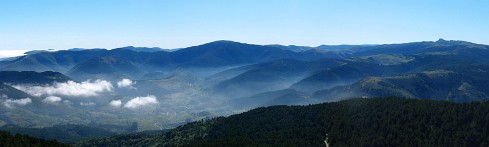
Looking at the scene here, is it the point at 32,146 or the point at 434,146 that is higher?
the point at 32,146

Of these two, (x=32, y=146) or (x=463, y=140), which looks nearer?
(x=32, y=146)

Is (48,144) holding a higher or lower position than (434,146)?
higher

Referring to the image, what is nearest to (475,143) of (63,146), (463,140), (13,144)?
(463,140)

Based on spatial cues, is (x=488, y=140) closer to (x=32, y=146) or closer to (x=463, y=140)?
(x=463, y=140)

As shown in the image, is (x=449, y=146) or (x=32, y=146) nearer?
(x=32, y=146)

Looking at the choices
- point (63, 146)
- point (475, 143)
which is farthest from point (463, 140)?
point (63, 146)

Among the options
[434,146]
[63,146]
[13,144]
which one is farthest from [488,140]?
[13,144]

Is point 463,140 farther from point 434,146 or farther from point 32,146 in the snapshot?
point 32,146

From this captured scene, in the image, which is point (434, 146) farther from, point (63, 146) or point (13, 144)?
point (13, 144)
